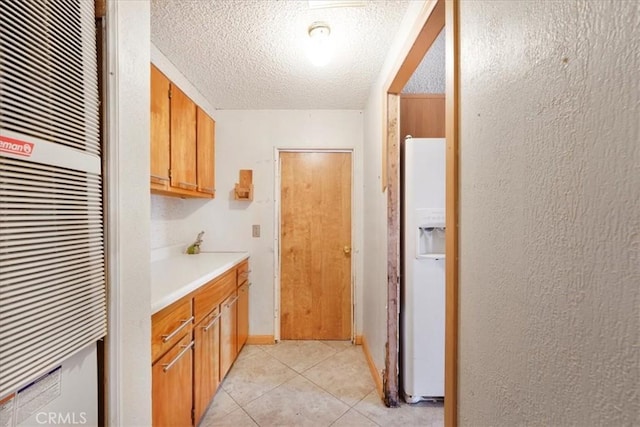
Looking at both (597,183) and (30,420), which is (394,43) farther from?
(30,420)

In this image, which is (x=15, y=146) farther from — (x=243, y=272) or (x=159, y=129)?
(x=243, y=272)

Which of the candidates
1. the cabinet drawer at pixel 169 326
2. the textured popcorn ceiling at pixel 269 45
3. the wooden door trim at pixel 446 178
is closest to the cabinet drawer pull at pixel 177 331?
the cabinet drawer at pixel 169 326

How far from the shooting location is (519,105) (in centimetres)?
58

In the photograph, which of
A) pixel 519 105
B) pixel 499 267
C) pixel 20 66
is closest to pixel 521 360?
pixel 499 267

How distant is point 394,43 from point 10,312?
2.01 metres

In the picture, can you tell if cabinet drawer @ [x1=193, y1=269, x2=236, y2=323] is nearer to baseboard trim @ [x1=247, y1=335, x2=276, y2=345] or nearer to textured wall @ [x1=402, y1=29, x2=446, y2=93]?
baseboard trim @ [x1=247, y1=335, x2=276, y2=345]

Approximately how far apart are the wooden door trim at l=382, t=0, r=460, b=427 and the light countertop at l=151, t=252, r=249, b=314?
1.14 meters

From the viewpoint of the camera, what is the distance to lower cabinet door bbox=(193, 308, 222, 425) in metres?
1.55

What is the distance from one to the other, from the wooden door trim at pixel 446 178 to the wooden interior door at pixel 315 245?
0.97 metres

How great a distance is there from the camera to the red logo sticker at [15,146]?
0.52m

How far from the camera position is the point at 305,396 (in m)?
1.94

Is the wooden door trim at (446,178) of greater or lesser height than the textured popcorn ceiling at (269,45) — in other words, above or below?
below

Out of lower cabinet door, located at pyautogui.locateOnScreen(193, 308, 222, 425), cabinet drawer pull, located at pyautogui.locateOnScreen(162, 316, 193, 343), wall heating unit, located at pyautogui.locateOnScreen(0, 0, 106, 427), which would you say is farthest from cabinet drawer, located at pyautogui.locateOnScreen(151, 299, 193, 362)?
wall heating unit, located at pyautogui.locateOnScreen(0, 0, 106, 427)

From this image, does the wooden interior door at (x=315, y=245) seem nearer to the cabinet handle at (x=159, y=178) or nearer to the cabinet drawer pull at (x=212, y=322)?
the cabinet drawer pull at (x=212, y=322)
